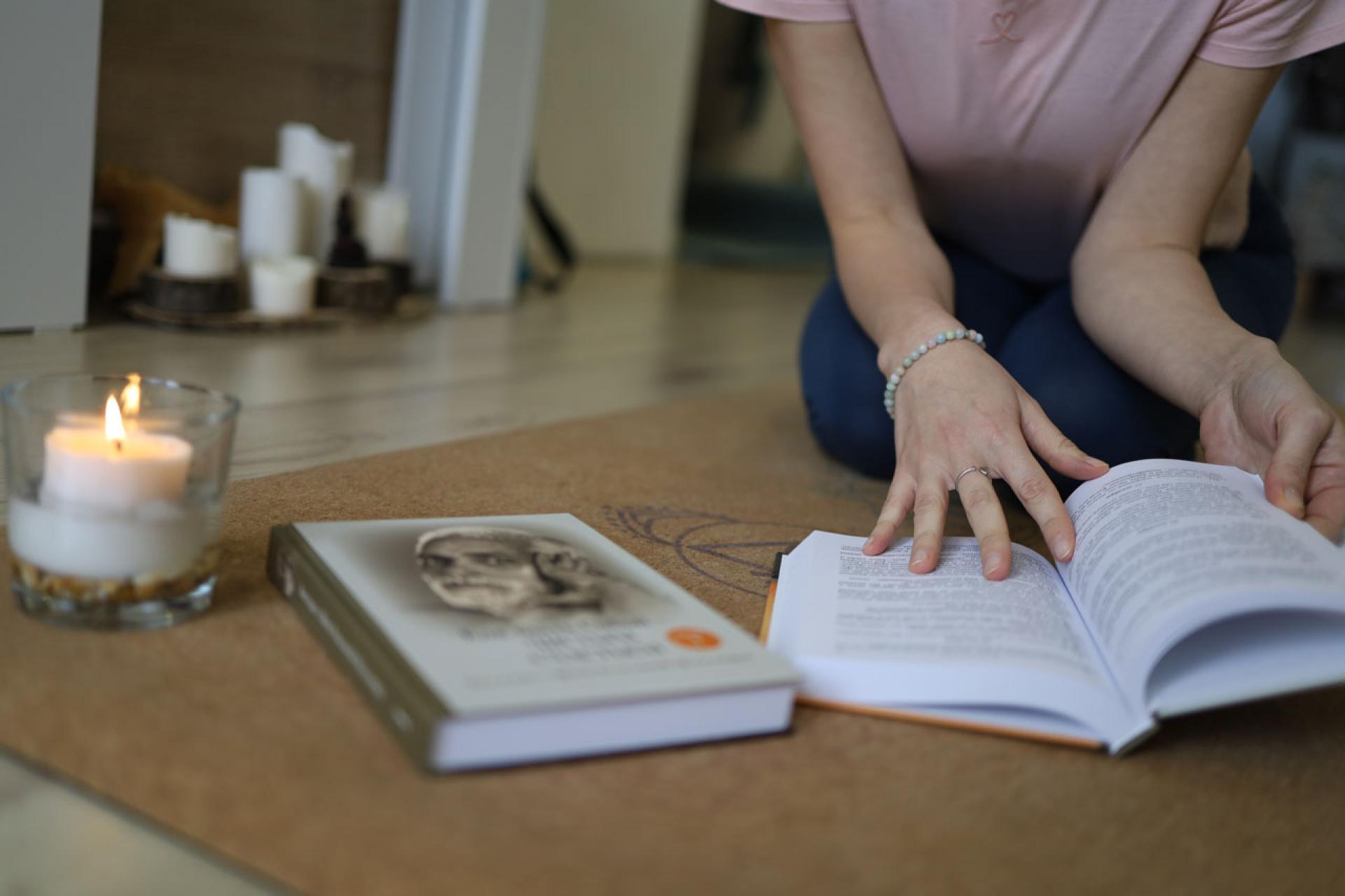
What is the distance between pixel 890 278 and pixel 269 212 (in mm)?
1070

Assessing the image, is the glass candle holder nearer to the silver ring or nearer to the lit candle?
the lit candle

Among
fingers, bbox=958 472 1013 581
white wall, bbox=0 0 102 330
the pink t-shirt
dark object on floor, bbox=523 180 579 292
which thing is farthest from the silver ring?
dark object on floor, bbox=523 180 579 292

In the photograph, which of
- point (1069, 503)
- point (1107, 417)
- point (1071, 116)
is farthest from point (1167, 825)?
point (1071, 116)

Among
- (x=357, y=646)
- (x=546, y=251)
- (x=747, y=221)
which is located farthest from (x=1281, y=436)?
(x=747, y=221)

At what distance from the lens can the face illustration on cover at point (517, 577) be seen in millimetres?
663

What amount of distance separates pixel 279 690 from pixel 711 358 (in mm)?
1444

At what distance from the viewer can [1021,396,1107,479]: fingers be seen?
32.1 inches

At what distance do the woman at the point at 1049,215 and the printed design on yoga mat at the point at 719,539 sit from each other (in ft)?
0.45

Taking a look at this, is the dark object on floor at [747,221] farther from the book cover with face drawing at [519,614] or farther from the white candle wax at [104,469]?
the white candle wax at [104,469]

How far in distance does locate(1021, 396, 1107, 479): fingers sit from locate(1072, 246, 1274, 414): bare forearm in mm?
168

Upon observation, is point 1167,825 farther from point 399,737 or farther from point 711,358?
point 711,358

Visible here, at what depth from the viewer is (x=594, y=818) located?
1.80 feet

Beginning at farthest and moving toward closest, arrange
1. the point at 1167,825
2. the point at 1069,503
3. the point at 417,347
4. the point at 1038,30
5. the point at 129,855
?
the point at 417,347 → the point at 1038,30 → the point at 1069,503 → the point at 1167,825 → the point at 129,855

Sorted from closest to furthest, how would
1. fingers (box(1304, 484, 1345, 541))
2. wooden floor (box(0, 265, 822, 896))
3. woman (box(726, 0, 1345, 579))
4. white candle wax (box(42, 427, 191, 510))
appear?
wooden floor (box(0, 265, 822, 896)) → white candle wax (box(42, 427, 191, 510)) → fingers (box(1304, 484, 1345, 541)) → woman (box(726, 0, 1345, 579))
